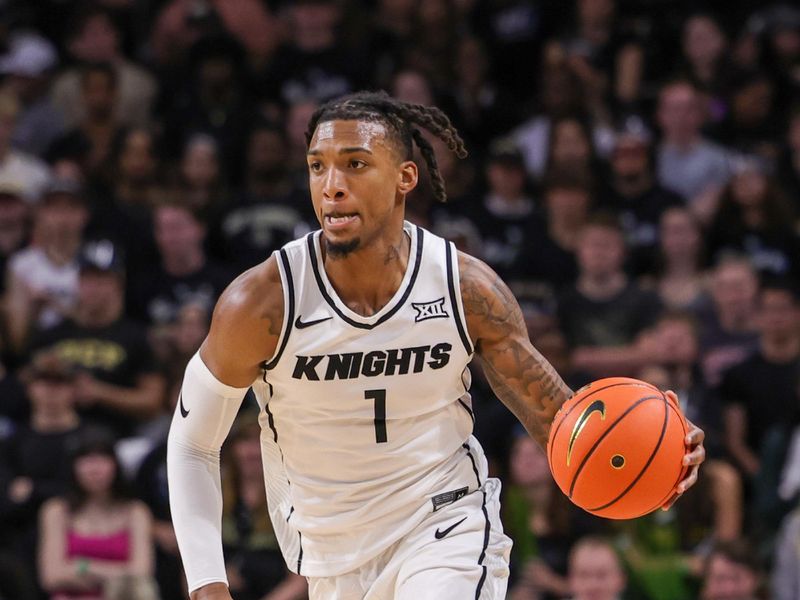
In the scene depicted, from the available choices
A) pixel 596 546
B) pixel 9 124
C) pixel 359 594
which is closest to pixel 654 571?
pixel 596 546

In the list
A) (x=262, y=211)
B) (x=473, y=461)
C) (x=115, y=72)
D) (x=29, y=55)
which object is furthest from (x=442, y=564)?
(x=29, y=55)

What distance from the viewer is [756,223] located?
9609mm

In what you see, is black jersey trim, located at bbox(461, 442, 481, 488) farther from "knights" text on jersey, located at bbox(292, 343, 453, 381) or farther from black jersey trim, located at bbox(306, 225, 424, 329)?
black jersey trim, located at bbox(306, 225, 424, 329)

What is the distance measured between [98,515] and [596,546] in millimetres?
2759

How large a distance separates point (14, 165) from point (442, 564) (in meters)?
7.03

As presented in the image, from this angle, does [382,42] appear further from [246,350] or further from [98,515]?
[246,350]

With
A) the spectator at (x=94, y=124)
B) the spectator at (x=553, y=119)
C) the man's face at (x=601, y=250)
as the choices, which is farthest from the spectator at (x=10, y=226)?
the man's face at (x=601, y=250)

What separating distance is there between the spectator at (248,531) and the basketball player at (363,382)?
3.46 meters

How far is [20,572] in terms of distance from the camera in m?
7.90

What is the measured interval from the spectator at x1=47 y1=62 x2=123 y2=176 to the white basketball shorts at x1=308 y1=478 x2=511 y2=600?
675 cm

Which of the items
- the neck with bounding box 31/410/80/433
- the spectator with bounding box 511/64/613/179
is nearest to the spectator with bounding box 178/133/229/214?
the neck with bounding box 31/410/80/433

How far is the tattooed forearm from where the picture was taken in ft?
14.7

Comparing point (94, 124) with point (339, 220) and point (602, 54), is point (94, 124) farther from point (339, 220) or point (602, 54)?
point (339, 220)

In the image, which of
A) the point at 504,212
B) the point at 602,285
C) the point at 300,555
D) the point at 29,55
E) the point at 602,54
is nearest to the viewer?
the point at 300,555
